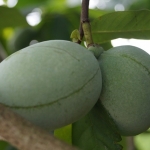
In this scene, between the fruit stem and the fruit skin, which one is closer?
the fruit skin

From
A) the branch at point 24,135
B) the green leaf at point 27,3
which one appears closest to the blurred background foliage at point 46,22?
the green leaf at point 27,3

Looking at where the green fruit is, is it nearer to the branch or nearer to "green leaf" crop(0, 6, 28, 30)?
the branch

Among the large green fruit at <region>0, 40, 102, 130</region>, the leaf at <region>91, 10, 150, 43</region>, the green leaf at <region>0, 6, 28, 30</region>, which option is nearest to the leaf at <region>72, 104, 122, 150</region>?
the large green fruit at <region>0, 40, 102, 130</region>

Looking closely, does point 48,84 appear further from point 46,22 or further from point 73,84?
point 46,22

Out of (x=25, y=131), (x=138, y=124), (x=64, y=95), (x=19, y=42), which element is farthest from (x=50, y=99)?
(x=19, y=42)

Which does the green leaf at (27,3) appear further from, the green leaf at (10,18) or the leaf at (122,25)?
the leaf at (122,25)

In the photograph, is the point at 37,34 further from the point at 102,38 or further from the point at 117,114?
the point at 117,114
